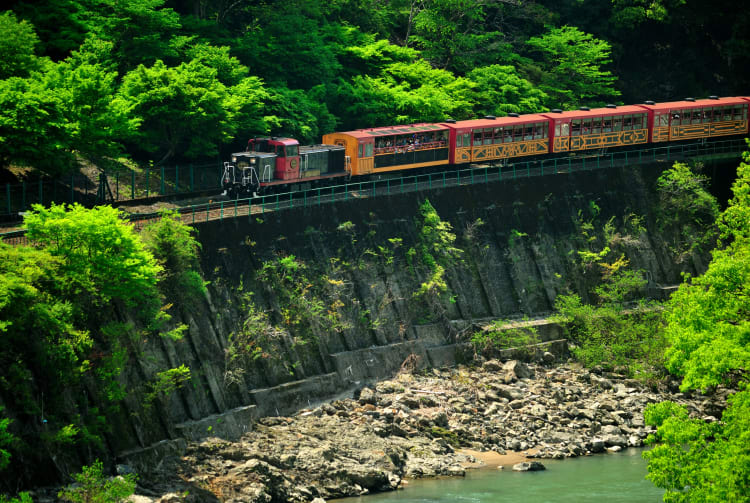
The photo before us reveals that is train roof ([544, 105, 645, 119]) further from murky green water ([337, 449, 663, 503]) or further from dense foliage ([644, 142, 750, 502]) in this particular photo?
murky green water ([337, 449, 663, 503])

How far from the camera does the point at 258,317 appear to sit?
41.9 metres

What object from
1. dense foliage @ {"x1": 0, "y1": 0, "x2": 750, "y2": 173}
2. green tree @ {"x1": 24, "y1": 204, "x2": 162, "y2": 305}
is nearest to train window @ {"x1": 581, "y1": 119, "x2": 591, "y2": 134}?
dense foliage @ {"x1": 0, "y1": 0, "x2": 750, "y2": 173}

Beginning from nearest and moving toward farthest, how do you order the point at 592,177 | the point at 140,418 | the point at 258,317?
the point at 140,418 < the point at 258,317 < the point at 592,177

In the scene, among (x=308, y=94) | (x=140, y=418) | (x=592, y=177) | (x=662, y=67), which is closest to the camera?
(x=140, y=418)

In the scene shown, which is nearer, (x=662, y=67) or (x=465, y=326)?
(x=465, y=326)

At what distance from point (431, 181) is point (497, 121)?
6.65 metres

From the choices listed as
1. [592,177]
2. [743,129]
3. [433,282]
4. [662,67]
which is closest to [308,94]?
[433,282]

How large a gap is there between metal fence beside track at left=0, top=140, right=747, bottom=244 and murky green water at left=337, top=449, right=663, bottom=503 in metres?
13.8

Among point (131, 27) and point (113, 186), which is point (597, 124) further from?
point (113, 186)

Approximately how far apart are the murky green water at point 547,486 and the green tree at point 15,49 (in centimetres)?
2195

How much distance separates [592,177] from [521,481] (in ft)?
82.6

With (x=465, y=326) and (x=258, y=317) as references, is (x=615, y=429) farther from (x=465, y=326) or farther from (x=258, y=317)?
(x=258, y=317)

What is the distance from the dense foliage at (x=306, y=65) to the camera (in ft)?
139

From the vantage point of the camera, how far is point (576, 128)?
6025 cm
